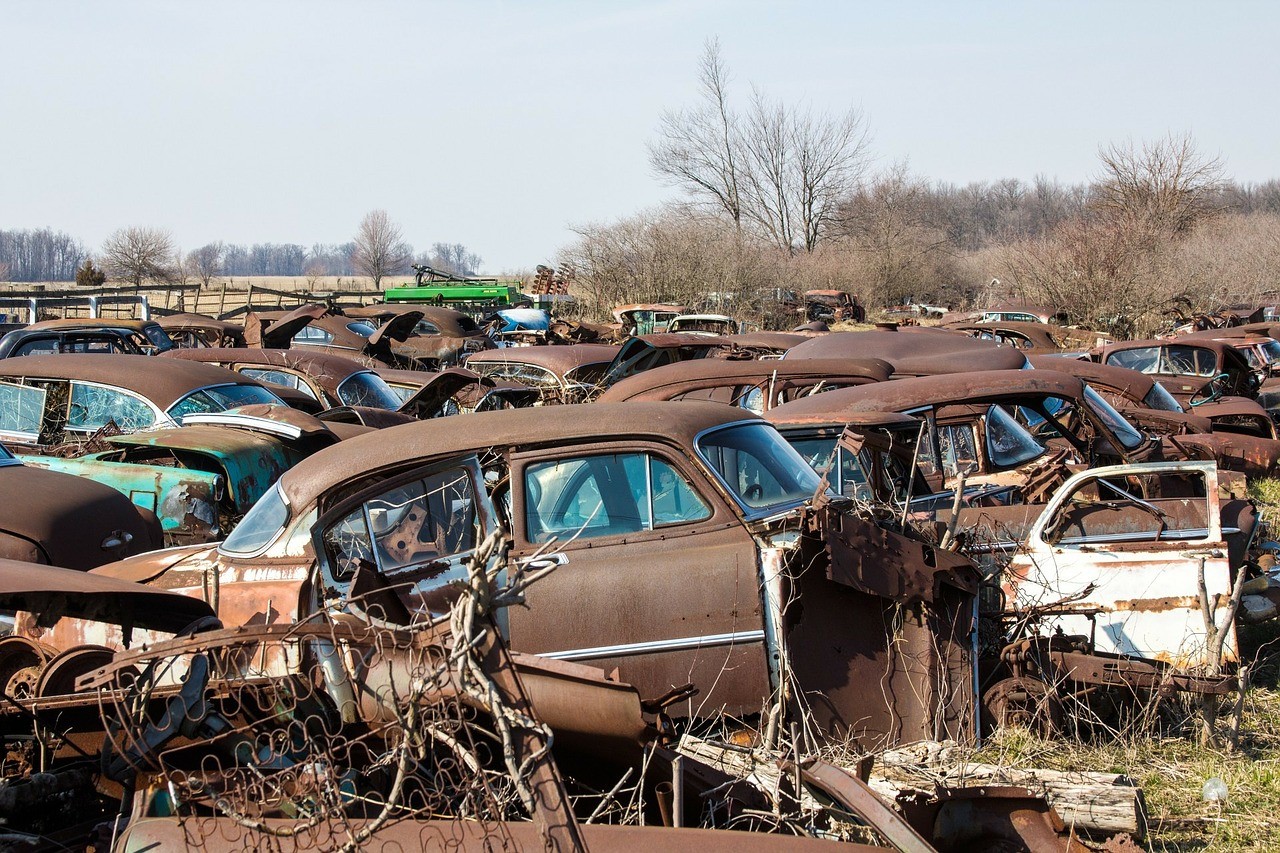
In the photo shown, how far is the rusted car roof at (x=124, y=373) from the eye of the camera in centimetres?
959

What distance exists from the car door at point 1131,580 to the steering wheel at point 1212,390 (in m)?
9.90

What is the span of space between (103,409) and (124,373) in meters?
0.38

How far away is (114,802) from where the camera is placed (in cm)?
366

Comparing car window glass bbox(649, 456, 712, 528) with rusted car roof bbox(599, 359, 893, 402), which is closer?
car window glass bbox(649, 456, 712, 528)

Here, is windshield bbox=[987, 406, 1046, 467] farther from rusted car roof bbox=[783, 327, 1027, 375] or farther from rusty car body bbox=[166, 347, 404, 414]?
rusty car body bbox=[166, 347, 404, 414]

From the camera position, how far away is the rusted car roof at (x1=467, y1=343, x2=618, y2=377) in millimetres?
14320

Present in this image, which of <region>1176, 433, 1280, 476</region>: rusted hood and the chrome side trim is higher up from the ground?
the chrome side trim

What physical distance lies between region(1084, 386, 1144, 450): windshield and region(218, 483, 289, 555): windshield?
589 centimetres

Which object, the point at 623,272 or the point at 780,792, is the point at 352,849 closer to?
the point at 780,792

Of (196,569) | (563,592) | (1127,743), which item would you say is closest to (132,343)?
(196,569)

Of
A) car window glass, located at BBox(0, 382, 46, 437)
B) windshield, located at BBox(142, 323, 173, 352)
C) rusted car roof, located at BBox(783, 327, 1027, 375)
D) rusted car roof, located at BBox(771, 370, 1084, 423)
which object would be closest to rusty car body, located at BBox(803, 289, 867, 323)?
rusted car roof, located at BBox(783, 327, 1027, 375)

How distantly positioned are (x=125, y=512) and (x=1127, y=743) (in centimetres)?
625

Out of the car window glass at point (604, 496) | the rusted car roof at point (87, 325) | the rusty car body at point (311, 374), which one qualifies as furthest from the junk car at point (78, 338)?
the car window glass at point (604, 496)

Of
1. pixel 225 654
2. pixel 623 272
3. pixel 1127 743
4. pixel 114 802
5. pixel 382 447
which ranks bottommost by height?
pixel 1127 743
